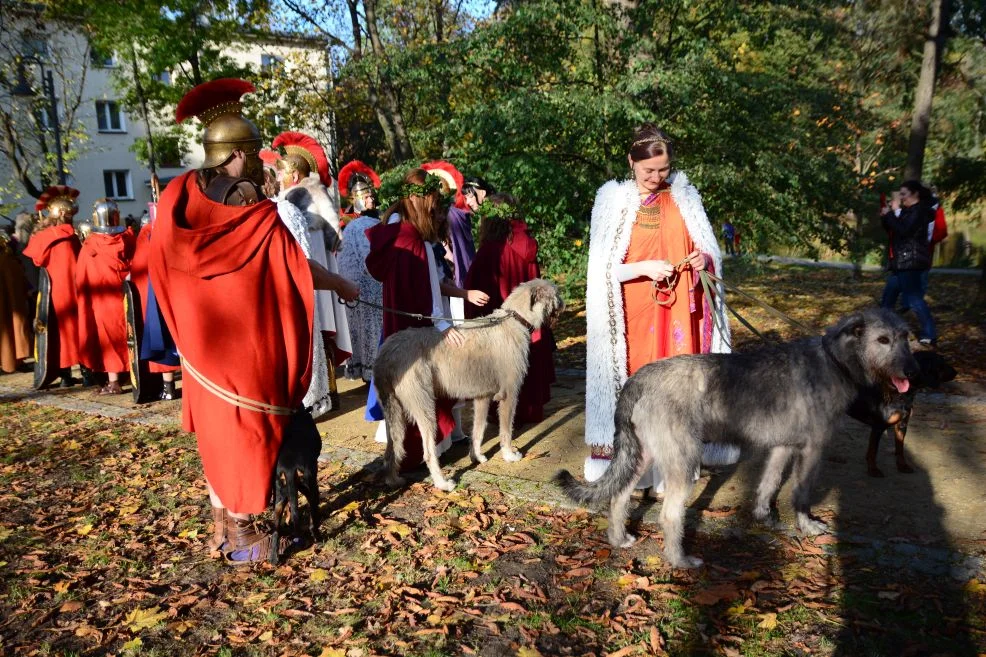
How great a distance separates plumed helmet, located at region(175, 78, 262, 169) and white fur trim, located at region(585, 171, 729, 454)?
223cm

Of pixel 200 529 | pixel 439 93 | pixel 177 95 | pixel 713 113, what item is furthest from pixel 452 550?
pixel 177 95

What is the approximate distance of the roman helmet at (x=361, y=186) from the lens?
8.24 m

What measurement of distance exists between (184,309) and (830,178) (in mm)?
9084

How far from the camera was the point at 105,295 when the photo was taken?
950 centimetres

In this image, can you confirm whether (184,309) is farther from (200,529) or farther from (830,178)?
(830,178)

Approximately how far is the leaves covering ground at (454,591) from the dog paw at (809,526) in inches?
2.5

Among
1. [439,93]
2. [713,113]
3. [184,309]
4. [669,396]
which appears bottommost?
[669,396]

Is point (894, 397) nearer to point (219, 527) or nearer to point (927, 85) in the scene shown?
point (219, 527)

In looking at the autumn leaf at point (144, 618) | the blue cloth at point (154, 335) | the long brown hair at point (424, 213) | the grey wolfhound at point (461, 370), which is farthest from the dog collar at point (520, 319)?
the blue cloth at point (154, 335)

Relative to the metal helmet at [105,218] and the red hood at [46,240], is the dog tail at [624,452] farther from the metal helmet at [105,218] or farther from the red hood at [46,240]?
the red hood at [46,240]

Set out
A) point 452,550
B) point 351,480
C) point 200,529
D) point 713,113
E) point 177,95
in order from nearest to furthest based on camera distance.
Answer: point 452,550 < point 200,529 < point 351,480 < point 713,113 < point 177,95

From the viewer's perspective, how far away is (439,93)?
10906 millimetres

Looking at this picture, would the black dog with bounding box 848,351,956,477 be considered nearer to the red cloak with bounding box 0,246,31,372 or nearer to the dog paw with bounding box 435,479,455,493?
the dog paw with bounding box 435,479,455,493

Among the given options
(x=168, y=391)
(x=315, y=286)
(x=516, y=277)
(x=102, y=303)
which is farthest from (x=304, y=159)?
(x=102, y=303)
